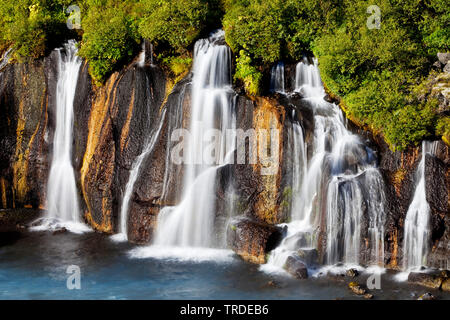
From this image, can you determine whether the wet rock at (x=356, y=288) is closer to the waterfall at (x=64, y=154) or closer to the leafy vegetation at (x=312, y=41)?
the leafy vegetation at (x=312, y=41)

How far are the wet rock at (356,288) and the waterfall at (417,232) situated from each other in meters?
1.93

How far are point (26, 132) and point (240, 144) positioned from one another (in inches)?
392

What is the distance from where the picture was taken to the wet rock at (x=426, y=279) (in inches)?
505

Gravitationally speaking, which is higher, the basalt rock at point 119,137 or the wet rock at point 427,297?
the basalt rock at point 119,137

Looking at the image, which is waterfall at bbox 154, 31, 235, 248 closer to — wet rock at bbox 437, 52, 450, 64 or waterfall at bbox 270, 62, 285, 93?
waterfall at bbox 270, 62, 285, 93

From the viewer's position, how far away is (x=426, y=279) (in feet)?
42.5

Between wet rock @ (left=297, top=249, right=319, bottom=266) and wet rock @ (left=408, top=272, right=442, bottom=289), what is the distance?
267 centimetres

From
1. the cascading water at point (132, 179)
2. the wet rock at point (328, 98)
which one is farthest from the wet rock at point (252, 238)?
the wet rock at point (328, 98)

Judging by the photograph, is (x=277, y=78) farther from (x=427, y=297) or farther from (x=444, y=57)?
(x=427, y=297)

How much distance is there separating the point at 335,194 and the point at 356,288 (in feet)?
9.57

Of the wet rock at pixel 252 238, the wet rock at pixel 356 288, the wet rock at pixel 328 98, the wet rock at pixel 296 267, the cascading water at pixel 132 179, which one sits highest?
the wet rock at pixel 328 98

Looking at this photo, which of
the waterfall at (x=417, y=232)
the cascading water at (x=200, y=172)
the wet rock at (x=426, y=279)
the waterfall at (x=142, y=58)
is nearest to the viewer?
the wet rock at (x=426, y=279)

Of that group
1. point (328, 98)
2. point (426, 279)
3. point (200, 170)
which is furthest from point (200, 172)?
point (426, 279)
